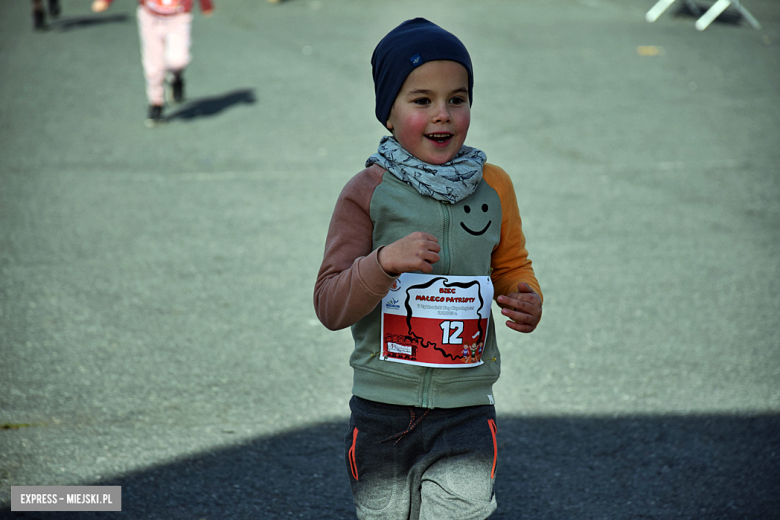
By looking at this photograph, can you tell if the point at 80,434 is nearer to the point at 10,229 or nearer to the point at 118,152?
the point at 10,229

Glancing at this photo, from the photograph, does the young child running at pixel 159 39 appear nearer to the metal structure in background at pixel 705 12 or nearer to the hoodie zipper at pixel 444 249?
the hoodie zipper at pixel 444 249

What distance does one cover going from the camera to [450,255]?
6.89 feet

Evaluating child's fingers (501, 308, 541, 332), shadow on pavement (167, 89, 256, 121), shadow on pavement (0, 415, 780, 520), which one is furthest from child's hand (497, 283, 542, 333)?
shadow on pavement (167, 89, 256, 121)

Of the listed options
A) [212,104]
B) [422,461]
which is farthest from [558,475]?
[212,104]

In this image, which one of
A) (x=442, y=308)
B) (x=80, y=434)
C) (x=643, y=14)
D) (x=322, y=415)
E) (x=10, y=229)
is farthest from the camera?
(x=643, y=14)

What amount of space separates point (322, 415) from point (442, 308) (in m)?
1.55

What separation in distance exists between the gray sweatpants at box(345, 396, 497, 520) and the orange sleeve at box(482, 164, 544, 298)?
1.21 feet

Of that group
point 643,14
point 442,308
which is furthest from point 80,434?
point 643,14

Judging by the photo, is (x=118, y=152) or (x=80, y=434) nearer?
(x=80, y=434)

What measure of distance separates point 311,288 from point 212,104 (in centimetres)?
520

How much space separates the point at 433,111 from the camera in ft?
6.88

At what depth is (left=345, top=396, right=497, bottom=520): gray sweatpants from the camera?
205cm

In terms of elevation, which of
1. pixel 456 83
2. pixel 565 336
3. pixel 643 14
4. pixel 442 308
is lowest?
pixel 643 14

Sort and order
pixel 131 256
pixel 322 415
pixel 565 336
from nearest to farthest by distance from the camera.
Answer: pixel 322 415 → pixel 565 336 → pixel 131 256
